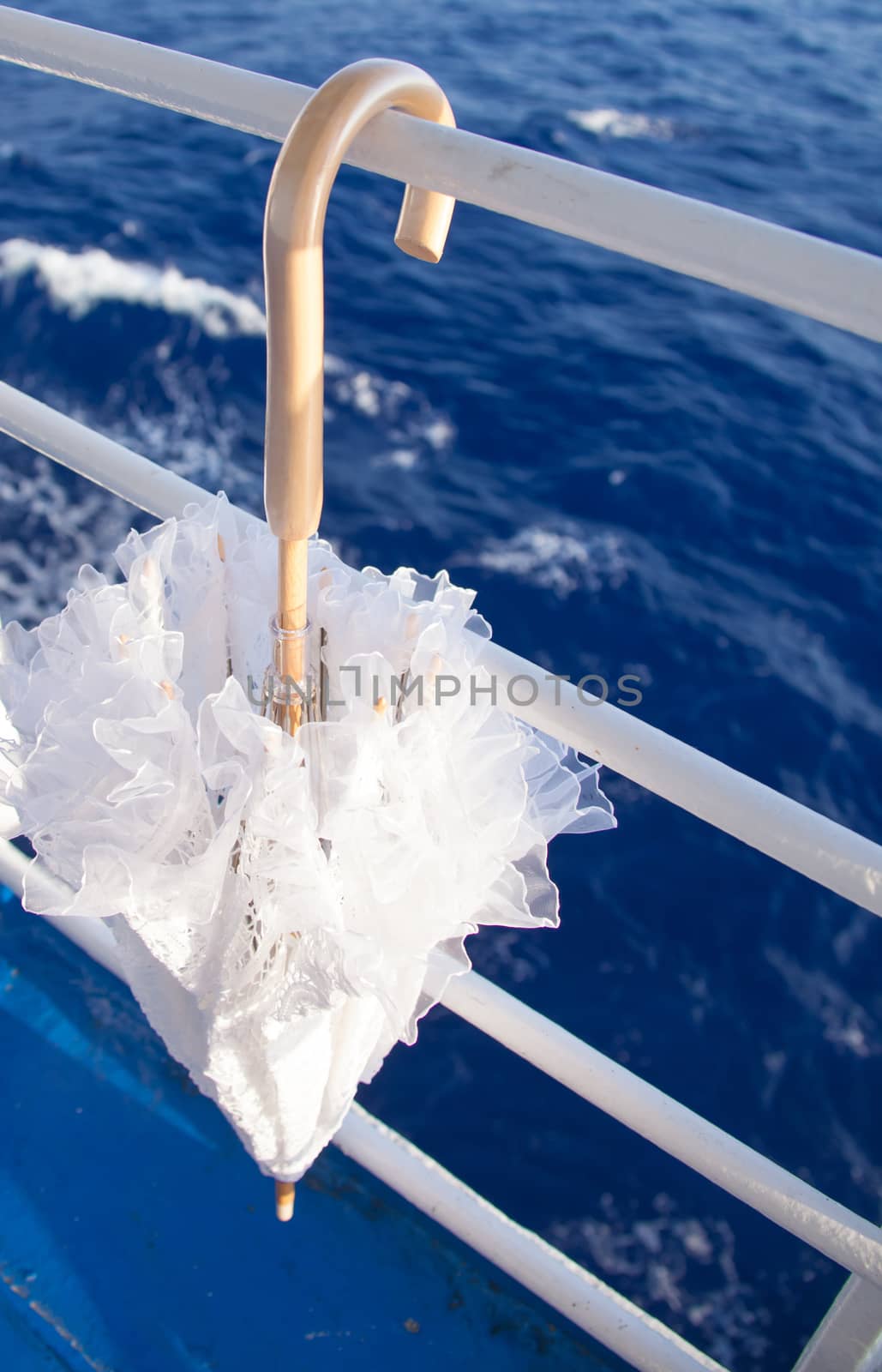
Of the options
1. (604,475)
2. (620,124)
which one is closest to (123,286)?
(604,475)

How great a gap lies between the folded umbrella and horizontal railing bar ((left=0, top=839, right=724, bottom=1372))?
1.52 ft

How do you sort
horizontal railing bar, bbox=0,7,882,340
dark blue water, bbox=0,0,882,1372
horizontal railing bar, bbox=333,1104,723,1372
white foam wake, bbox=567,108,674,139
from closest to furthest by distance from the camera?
horizontal railing bar, bbox=0,7,882,340 → horizontal railing bar, bbox=333,1104,723,1372 → dark blue water, bbox=0,0,882,1372 → white foam wake, bbox=567,108,674,139

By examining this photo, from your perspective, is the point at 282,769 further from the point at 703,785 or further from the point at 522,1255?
the point at 522,1255

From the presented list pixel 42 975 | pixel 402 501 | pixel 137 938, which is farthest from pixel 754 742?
pixel 137 938

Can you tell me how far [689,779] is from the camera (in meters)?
0.80

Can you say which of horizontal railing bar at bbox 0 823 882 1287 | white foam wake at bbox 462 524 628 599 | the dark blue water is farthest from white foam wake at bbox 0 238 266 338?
horizontal railing bar at bbox 0 823 882 1287

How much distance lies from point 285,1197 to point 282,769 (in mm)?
592

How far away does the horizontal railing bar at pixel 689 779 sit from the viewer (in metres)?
0.76

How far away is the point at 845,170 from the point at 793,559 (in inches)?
128

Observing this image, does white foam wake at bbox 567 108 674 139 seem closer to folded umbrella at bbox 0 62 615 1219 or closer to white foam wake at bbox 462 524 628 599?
white foam wake at bbox 462 524 628 599

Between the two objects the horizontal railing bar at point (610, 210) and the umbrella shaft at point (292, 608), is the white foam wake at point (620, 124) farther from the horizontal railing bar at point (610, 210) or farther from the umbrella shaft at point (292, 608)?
the umbrella shaft at point (292, 608)

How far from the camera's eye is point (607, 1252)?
8.42 ft

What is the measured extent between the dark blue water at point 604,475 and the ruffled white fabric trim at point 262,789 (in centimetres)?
212

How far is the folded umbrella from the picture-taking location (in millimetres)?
702
